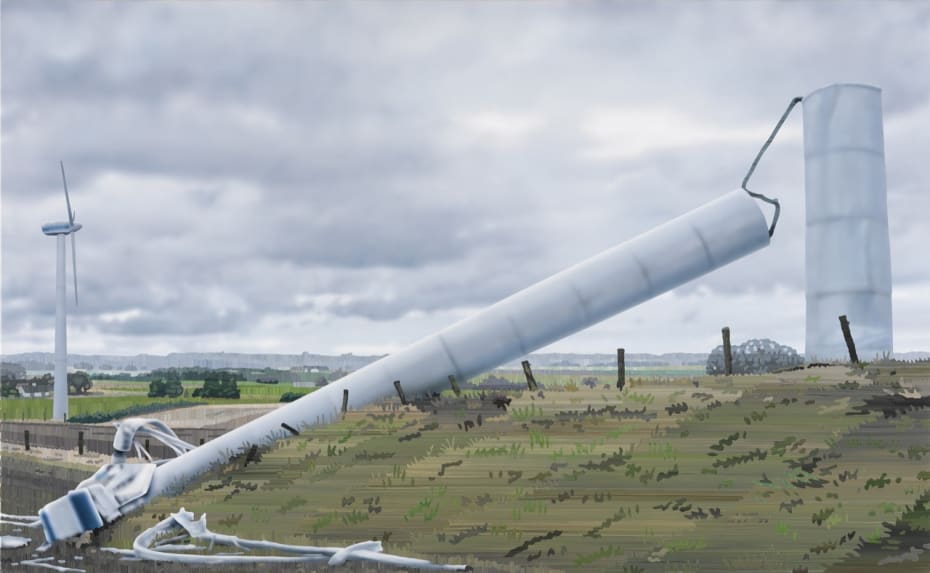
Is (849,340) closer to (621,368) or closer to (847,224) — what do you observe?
(847,224)

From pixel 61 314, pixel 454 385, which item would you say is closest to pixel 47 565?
pixel 454 385

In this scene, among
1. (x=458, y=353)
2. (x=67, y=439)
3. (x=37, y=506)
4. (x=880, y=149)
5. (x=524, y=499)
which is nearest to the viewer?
(x=524, y=499)

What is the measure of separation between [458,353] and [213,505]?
309 inches

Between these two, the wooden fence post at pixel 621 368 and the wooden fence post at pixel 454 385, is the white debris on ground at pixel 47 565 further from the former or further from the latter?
the wooden fence post at pixel 621 368

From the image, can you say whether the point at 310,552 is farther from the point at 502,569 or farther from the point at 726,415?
the point at 726,415

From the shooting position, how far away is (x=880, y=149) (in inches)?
1003

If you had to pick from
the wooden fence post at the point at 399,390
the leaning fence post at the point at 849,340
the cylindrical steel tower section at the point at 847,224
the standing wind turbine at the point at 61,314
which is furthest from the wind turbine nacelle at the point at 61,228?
the leaning fence post at the point at 849,340

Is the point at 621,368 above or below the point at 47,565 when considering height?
above

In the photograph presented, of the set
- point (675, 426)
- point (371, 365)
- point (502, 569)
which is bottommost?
point (502, 569)

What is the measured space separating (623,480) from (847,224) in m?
12.5

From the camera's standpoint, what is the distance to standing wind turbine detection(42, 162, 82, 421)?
50094mm

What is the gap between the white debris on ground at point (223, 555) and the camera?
48.6 ft

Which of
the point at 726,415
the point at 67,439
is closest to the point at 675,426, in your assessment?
the point at 726,415

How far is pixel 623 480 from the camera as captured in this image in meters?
16.9
